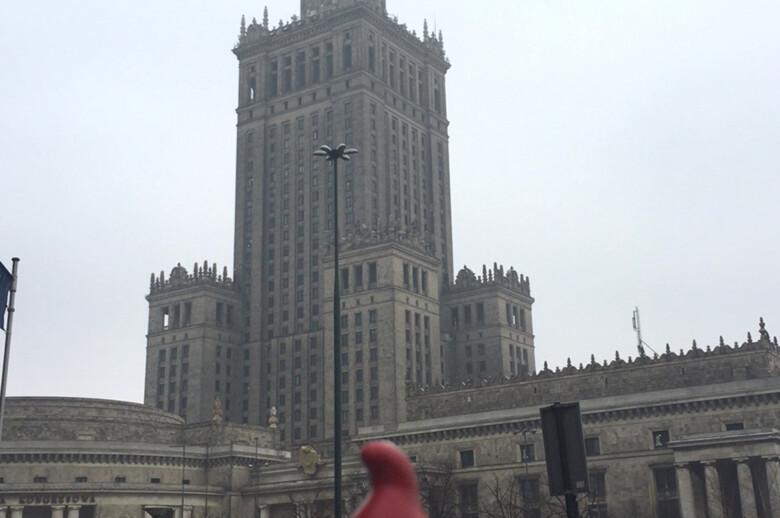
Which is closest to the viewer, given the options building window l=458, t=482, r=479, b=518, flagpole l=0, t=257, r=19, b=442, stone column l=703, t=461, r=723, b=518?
flagpole l=0, t=257, r=19, b=442

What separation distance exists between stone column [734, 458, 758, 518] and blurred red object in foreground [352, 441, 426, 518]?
231ft

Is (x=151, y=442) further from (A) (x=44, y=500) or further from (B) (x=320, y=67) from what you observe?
(B) (x=320, y=67)

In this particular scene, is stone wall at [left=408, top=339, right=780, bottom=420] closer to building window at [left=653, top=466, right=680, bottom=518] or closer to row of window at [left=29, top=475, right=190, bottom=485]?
building window at [left=653, top=466, right=680, bottom=518]

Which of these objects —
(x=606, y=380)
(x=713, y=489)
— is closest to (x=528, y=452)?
(x=606, y=380)

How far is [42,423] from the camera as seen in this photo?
101000mm

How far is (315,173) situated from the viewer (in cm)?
14450

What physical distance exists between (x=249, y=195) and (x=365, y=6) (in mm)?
33593

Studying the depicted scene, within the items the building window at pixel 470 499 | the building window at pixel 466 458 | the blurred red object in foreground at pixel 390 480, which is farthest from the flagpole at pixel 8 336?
the building window at pixel 466 458

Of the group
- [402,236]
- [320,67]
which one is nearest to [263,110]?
[320,67]

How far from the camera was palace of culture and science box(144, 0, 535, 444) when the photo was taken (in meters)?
128

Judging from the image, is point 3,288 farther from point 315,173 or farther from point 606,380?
point 315,173

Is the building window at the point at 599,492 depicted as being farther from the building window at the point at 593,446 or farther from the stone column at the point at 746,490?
the stone column at the point at 746,490

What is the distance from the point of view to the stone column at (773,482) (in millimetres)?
73000

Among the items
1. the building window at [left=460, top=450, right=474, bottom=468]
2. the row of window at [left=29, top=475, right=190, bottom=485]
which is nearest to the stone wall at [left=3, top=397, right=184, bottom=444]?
the row of window at [left=29, top=475, right=190, bottom=485]
